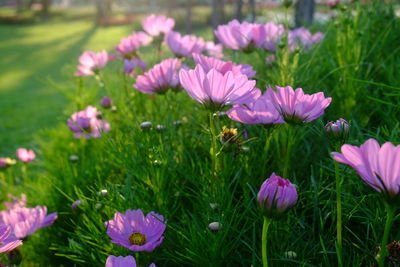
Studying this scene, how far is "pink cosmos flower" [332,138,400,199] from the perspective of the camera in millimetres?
562

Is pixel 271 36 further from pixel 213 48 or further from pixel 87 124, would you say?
pixel 87 124

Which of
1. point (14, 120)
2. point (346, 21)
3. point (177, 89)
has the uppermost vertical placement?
point (346, 21)

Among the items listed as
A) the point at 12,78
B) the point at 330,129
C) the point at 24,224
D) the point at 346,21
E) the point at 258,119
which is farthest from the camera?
the point at 12,78

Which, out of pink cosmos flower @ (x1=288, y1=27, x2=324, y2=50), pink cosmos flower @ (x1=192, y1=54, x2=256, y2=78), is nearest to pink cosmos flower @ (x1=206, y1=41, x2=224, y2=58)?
pink cosmos flower @ (x1=288, y1=27, x2=324, y2=50)

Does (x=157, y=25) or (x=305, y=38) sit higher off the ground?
(x=157, y=25)

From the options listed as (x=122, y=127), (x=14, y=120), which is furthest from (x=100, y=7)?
(x=122, y=127)

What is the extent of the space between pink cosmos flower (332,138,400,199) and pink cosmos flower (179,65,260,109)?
275mm

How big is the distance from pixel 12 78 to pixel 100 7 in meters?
12.5

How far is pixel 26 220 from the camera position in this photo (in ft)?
3.58

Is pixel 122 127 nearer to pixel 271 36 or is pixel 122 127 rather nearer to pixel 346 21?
pixel 271 36

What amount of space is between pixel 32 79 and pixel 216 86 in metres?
6.50

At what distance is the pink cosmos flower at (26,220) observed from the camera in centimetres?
108

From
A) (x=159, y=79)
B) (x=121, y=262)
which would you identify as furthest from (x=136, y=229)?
(x=159, y=79)

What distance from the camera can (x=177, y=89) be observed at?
1.22m
